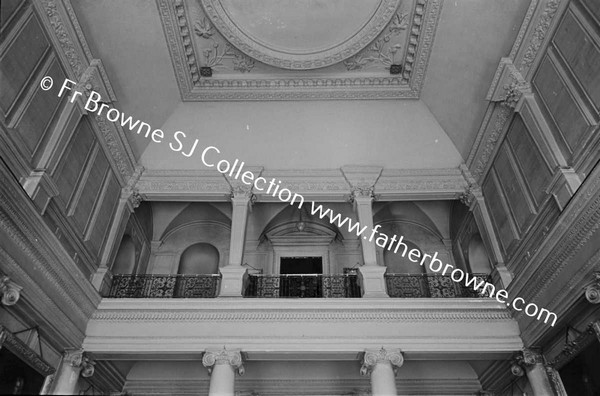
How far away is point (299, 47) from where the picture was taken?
9891 millimetres

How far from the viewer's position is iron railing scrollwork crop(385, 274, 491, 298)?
878 centimetres

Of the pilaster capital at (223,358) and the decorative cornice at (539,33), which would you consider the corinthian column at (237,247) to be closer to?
the pilaster capital at (223,358)

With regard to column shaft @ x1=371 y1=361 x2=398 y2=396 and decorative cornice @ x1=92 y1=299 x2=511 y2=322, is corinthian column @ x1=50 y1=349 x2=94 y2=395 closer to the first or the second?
decorative cornice @ x1=92 y1=299 x2=511 y2=322

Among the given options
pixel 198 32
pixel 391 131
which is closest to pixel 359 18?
pixel 391 131

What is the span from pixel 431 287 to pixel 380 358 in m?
2.51

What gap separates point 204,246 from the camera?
11.2 metres

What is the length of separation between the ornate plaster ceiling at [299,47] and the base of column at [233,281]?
4.22 m

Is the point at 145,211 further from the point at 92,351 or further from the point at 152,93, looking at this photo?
the point at 92,351

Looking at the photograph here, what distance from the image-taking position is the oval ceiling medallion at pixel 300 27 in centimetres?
916

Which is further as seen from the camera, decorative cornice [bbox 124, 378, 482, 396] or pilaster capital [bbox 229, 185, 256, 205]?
pilaster capital [bbox 229, 185, 256, 205]

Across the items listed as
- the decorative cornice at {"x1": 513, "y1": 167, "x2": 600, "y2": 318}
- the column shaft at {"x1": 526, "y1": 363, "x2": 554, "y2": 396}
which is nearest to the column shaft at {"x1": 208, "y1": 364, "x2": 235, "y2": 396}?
the column shaft at {"x1": 526, "y1": 363, "x2": 554, "y2": 396}

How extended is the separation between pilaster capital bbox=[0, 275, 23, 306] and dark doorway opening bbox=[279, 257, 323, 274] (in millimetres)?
5827

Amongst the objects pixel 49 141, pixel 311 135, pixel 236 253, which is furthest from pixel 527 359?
pixel 49 141

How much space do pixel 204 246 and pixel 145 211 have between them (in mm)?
1636
